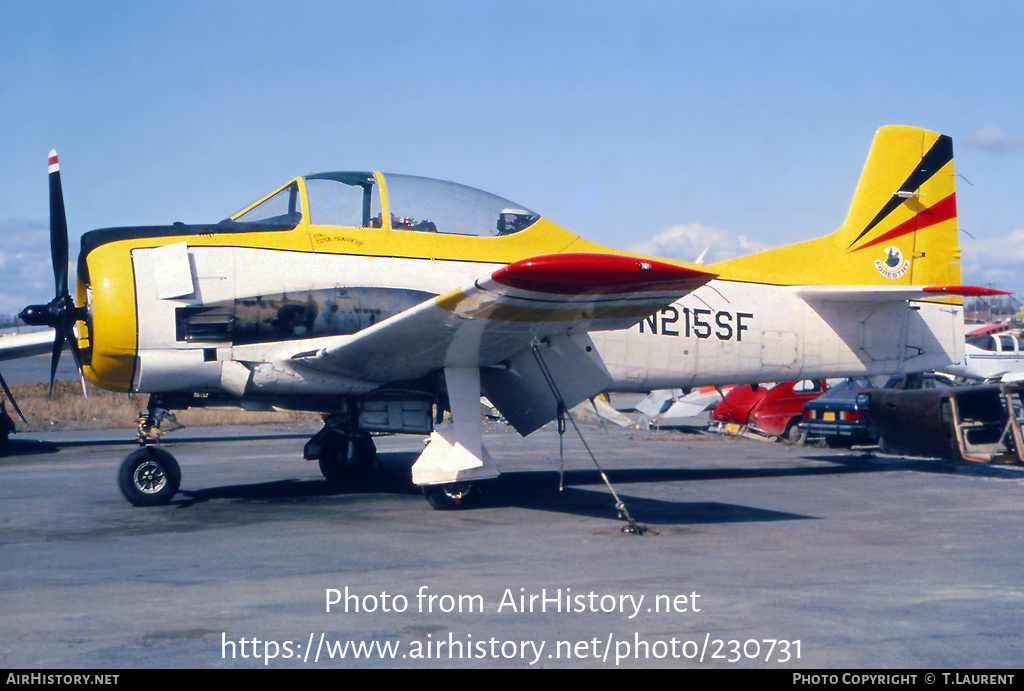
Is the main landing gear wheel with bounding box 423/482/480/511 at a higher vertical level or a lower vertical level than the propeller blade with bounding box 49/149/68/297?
lower

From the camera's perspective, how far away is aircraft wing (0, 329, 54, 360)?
1599 centimetres

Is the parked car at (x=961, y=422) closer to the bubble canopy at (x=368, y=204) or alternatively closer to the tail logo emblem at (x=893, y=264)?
the tail logo emblem at (x=893, y=264)

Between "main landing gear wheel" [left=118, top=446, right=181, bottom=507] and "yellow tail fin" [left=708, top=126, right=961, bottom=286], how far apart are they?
843 cm

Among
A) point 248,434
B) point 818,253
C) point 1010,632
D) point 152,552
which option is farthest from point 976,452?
point 248,434

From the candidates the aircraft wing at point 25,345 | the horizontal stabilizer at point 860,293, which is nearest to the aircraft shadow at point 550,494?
the horizontal stabilizer at point 860,293

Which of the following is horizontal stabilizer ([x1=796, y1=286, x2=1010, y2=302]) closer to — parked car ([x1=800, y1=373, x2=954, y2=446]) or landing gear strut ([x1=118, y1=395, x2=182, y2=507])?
parked car ([x1=800, y1=373, x2=954, y2=446])

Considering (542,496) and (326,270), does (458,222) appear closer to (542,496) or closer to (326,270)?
(326,270)

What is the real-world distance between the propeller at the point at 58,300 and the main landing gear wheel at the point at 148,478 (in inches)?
43.0

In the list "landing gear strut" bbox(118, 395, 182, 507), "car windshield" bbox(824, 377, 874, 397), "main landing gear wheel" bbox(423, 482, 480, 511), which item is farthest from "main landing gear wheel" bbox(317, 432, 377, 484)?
"car windshield" bbox(824, 377, 874, 397)

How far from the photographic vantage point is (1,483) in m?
10.6

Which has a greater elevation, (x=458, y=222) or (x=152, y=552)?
(x=458, y=222)

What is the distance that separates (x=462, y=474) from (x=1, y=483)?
640cm

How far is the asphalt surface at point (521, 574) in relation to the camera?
13.3 feet

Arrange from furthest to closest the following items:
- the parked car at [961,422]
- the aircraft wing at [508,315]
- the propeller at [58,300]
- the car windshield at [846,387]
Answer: the car windshield at [846,387], the parked car at [961,422], the propeller at [58,300], the aircraft wing at [508,315]
